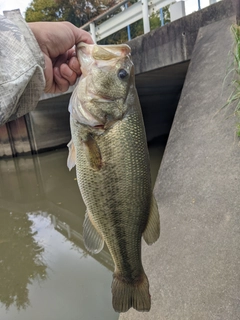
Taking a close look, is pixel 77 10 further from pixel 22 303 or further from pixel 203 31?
pixel 22 303

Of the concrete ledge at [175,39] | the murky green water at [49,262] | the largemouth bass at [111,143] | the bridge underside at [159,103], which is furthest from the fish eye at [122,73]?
the bridge underside at [159,103]

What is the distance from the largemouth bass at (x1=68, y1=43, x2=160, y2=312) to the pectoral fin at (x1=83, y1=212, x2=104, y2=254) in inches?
2.0

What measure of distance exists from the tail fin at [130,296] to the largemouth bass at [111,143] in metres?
0.31

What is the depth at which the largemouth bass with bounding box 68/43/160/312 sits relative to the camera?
1.50 meters

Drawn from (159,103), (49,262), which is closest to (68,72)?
(49,262)

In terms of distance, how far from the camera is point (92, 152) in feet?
4.87

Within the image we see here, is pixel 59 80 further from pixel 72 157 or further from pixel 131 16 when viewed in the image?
pixel 131 16

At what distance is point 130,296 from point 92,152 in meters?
0.80

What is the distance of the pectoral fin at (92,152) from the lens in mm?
1480

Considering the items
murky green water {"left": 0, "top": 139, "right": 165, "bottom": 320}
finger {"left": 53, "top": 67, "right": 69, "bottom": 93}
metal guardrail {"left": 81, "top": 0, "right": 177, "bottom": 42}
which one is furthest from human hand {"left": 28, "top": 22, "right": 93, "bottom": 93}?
metal guardrail {"left": 81, "top": 0, "right": 177, "bottom": 42}

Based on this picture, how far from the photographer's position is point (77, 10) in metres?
21.1

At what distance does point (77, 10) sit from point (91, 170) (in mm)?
22051

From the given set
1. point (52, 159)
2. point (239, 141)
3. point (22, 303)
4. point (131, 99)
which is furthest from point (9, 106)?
point (52, 159)

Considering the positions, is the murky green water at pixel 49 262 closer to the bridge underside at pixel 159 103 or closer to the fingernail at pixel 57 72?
the bridge underside at pixel 159 103
